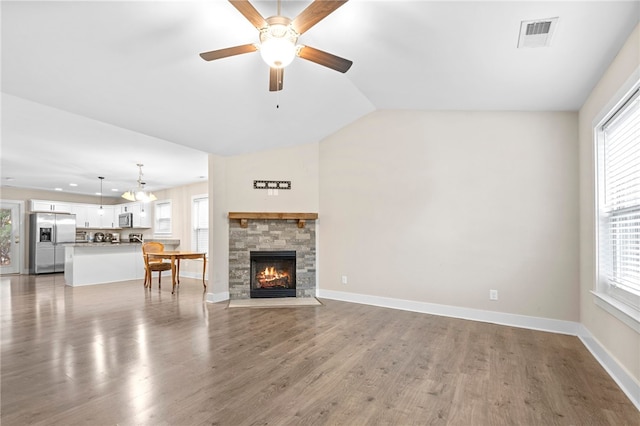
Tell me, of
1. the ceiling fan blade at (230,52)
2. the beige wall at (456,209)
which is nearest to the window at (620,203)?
the beige wall at (456,209)

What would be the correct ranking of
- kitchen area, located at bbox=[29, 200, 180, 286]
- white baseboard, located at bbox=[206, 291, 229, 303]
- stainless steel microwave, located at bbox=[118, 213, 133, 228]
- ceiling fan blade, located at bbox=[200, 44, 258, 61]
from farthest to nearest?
stainless steel microwave, located at bbox=[118, 213, 133, 228], kitchen area, located at bbox=[29, 200, 180, 286], white baseboard, located at bbox=[206, 291, 229, 303], ceiling fan blade, located at bbox=[200, 44, 258, 61]

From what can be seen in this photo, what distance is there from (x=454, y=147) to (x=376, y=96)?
4.12 feet

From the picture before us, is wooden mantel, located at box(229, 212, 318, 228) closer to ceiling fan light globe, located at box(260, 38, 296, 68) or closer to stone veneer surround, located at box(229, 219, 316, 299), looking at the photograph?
stone veneer surround, located at box(229, 219, 316, 299)

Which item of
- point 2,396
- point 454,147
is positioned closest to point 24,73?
point 2,396

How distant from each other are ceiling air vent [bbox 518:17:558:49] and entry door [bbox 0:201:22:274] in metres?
11.4

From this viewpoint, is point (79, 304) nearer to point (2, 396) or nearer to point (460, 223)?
point (2, 396)

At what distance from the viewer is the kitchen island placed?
651cm

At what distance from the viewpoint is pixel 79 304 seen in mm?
4848

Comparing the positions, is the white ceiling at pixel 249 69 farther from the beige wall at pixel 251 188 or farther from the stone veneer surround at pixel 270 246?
the stone veneer surround at pixel 270 246

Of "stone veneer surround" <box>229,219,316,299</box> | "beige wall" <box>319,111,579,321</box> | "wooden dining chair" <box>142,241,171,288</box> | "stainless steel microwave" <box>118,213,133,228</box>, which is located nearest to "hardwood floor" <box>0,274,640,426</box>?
"beige wall" <box>319,111,579,321</box>

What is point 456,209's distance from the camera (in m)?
4.17

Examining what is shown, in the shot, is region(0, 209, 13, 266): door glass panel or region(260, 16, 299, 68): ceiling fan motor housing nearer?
region(260, 16, 299, 68): ceiling fan motor housing

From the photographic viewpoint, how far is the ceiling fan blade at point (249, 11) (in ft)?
5.81

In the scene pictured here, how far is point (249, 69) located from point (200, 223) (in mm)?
5271
